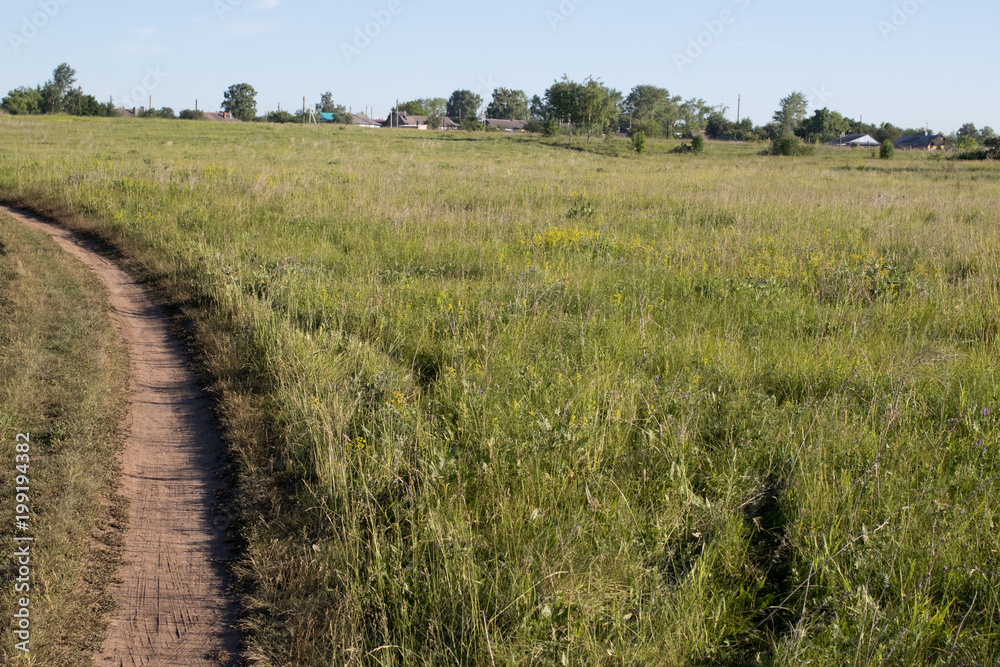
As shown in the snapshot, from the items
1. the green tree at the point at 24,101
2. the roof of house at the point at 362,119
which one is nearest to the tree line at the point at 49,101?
the green tree at the point at 24,101

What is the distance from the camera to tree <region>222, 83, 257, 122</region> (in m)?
118

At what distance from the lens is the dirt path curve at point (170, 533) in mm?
2691

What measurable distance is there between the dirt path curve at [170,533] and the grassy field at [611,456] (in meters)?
0.18

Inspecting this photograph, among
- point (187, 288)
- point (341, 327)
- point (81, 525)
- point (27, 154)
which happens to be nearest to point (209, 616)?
point (81, 525)

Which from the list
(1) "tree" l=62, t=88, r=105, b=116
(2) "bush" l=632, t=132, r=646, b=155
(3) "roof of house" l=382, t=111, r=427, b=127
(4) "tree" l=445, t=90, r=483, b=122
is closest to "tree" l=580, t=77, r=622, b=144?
(2) "bush" l=632, t=132, r=646, b=155

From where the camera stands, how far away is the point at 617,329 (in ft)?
18.6

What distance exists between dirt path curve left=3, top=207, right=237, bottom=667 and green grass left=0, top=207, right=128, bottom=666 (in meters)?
0.09

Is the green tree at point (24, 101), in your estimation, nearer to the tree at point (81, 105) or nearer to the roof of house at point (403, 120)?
the tree at point (81, 105)

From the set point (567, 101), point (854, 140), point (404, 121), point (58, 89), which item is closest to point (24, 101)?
point (58, 89)

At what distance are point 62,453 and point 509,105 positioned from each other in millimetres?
148090

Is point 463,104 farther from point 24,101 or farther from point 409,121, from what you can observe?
point 24,101

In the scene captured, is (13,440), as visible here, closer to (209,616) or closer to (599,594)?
(209,616)

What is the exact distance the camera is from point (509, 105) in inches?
5630

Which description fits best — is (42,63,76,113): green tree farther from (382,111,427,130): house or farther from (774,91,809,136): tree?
(774,91,809,136): tree
